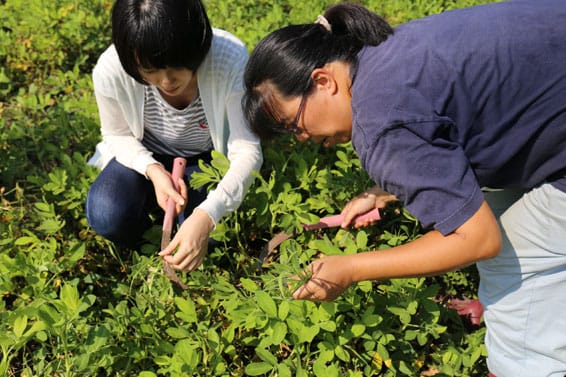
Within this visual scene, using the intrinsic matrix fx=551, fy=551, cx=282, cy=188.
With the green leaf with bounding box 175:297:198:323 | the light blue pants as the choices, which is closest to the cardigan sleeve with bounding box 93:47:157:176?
the green leaf with bounding box 175:297:198:323

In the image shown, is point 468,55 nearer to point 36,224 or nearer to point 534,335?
point 534,335

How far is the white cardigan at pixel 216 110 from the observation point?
87.7 inches

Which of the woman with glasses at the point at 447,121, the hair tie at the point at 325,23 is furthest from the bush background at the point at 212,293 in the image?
the hair tie at the point at 325,23

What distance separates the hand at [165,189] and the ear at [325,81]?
92 cm

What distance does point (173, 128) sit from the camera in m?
2.46

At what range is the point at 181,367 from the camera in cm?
181

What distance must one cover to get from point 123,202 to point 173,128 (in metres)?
0.40

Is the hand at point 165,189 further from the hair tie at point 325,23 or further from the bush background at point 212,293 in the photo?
the hair tie at point 325,23

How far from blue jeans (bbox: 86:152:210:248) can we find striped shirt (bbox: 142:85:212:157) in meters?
0.06

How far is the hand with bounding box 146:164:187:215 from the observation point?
2.26 m

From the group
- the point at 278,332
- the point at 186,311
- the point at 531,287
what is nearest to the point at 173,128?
the point at 186,311

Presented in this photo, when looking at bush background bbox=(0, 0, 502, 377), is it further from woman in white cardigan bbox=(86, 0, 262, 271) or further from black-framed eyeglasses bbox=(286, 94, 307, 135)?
black-framed eyeglasses bbox=(286, 94, 307, 135)

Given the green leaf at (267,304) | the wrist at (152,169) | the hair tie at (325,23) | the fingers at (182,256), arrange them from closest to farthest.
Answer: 1. the hair tie at (325,23)
2. the green leaf at (267,304)
3. the fingers at (182,256)
4. the wrist at (152,169)

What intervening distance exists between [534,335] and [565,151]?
0.62 meters
